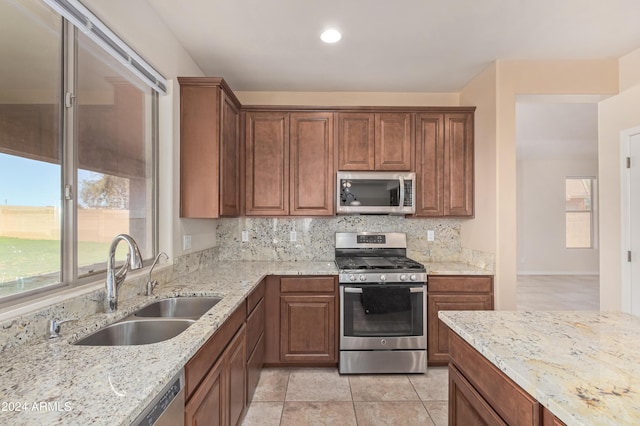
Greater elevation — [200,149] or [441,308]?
[200,149]

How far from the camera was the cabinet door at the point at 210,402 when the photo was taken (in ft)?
3.90

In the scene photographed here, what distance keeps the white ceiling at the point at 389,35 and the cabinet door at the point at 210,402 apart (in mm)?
2162

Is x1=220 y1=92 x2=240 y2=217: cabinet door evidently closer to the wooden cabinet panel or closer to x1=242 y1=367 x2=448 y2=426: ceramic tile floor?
the wooden cabinet panel

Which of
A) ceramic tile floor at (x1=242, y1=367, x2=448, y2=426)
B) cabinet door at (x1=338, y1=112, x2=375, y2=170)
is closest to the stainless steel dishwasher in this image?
ceramic tile floor at (x1=242, y1=367, x2=448, y2=426)

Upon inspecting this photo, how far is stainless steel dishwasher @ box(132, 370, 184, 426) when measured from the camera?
881 millimetres

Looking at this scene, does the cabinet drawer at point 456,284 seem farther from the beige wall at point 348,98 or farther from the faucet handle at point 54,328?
the faucet handle at point 54,328

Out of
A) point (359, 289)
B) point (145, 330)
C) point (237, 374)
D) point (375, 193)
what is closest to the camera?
point (145, 330)

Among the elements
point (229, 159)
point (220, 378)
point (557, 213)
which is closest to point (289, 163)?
point (229, 159)

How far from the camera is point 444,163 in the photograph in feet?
10.3

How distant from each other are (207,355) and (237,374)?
62 cm

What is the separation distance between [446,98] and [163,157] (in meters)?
2.92

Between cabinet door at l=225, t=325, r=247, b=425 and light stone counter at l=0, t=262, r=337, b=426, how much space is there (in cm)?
37

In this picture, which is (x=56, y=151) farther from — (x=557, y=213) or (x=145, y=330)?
(x=557, y=213)

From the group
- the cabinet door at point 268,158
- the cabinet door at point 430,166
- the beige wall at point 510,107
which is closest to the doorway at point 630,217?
the beige wall at point 510,107
